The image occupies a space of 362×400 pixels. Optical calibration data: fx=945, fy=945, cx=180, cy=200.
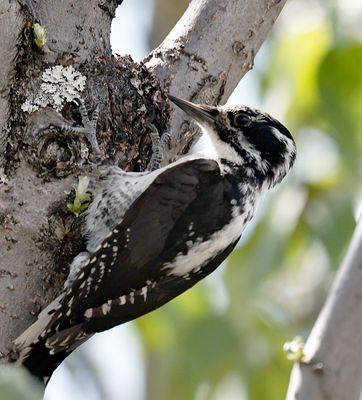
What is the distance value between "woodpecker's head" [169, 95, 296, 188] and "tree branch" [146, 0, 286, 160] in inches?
15.1

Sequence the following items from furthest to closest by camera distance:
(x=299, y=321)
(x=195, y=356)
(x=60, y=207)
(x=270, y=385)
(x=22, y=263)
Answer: (x=299, y=321) < (x=270, y=385) < (x=195, y=356) < (x=60, y=207) < (x=22, y=263)

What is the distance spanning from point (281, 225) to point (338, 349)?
6.79ft

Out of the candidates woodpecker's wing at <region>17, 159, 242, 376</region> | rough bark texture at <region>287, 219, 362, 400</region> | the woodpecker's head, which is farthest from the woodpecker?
rough bark texture at <region>287, 219, 362, 400</region>

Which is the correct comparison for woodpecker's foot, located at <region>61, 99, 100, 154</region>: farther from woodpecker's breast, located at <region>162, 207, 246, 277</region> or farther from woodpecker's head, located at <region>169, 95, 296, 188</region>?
woodpecker's head, located at <region>169, 95, 296, 188</region>

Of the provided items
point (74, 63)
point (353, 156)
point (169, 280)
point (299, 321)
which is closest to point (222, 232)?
point (169, 280)

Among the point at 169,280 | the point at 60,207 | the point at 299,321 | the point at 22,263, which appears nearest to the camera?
the point at 22,263

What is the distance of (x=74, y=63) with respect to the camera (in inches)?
130

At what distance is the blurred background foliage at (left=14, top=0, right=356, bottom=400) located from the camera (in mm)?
3867

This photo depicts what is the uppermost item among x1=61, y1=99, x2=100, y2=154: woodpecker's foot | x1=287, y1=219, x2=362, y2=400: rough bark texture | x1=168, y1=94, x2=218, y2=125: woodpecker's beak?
x1=168, y1=94, x2=218, y2=125: woodpecker's beak

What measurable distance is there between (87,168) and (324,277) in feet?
9.48

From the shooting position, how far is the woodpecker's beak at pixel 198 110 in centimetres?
346

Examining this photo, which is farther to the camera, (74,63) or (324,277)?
(324,277)

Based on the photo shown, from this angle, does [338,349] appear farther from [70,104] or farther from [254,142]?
[254,142]

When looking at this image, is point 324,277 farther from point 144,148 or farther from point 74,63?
point 74,63
